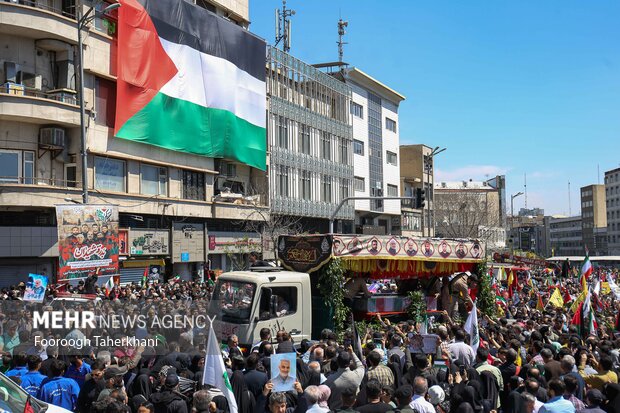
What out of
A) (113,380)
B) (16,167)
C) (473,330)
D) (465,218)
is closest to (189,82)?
(16,167)

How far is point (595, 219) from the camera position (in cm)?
13538

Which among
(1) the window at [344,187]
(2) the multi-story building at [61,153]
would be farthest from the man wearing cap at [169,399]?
(1) the window at [344,187]

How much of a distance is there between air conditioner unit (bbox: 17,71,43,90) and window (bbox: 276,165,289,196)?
20335 millimetres

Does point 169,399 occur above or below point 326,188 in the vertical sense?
below

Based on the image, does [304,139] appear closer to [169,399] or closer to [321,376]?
[321,376]

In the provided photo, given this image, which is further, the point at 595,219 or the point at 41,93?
the point at 595,219

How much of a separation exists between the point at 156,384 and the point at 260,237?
36500mm

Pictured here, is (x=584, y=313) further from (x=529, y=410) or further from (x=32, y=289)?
(x=32, y=289)

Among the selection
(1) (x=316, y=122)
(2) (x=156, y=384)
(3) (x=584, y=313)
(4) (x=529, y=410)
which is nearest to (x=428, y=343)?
(4) (x=529, y=410)

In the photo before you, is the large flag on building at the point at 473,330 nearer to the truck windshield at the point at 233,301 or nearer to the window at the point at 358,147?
the truck windshield at the point at 233,301

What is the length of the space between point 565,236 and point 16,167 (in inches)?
A: 5752

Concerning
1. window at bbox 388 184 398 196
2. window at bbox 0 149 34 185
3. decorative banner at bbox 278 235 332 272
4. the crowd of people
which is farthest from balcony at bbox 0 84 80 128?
window at bbox 388 184 398 196

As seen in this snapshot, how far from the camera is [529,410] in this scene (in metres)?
7.36

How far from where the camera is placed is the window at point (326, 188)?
174 ft
